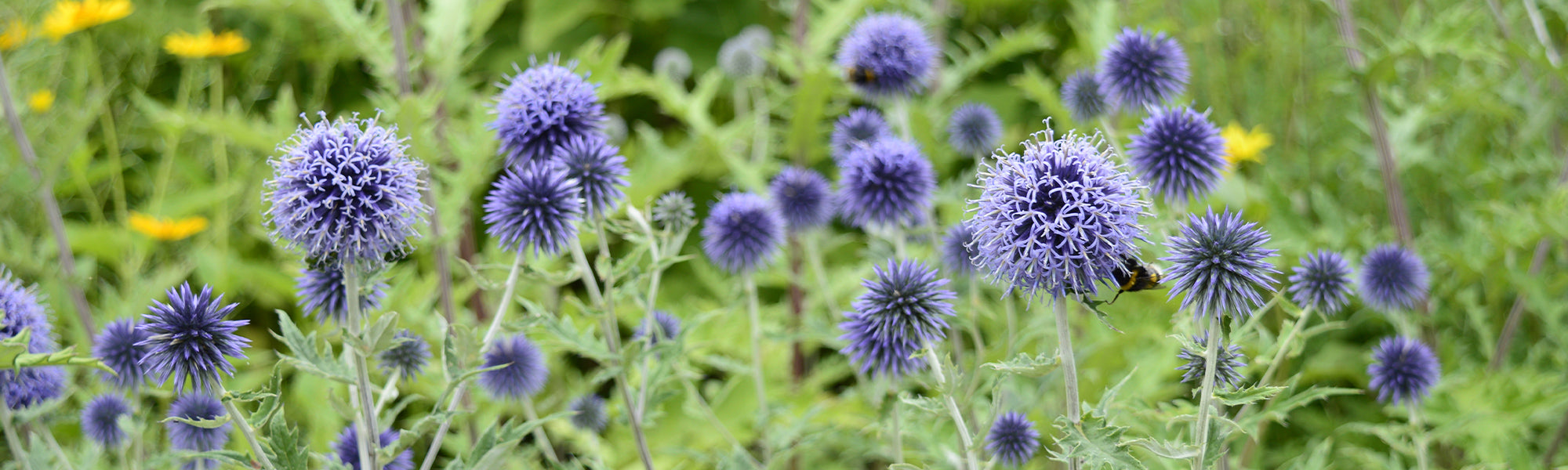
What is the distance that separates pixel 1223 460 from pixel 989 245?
65cm

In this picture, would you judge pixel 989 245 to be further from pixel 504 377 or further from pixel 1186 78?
pixel 504 377

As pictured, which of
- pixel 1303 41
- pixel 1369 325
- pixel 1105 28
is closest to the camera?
pixel 1105 28

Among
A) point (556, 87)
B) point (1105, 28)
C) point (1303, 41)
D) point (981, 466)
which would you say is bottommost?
point (981, 466)

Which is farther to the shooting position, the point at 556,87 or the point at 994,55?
the point at 994,55

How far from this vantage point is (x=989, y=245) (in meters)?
1.34

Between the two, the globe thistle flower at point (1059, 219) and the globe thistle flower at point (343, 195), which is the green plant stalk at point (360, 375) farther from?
the globe thistle flower at point (1059, 219)

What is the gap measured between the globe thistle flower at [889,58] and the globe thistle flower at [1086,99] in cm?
42

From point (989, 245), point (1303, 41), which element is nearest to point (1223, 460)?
point (989, 245)

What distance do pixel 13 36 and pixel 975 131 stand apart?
2905 millimetres

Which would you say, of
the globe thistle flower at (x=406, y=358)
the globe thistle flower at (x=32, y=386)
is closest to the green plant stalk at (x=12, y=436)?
the globe thistle flower at (x=32, y=386)

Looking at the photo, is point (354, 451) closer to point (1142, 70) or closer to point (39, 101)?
point (1142, 70)

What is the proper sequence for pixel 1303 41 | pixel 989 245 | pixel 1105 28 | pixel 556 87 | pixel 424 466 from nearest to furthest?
pixel 989 245 < pixel 424 466 < pixel 556 87 < pixel 1105 28 < pixel 1303 41

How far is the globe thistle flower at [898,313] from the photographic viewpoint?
158 centimetres

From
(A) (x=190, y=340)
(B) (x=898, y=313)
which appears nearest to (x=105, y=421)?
(A) (x=190, y=340)
